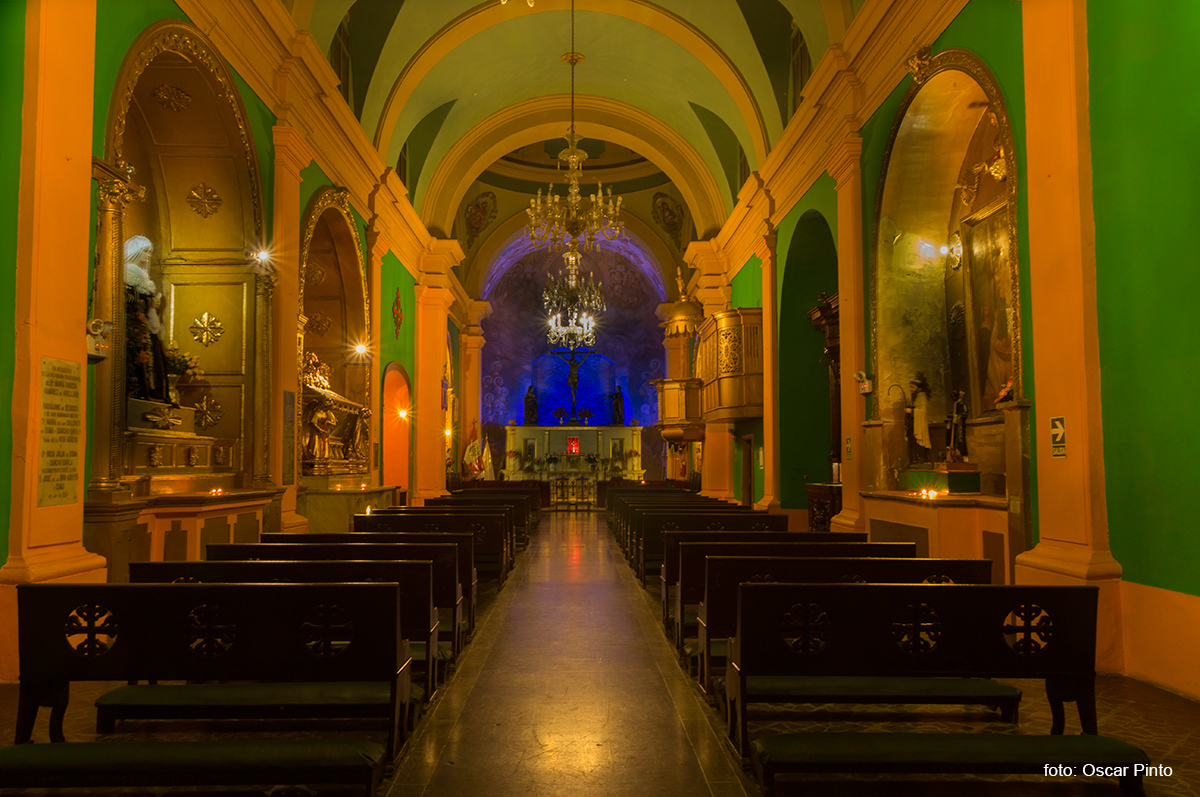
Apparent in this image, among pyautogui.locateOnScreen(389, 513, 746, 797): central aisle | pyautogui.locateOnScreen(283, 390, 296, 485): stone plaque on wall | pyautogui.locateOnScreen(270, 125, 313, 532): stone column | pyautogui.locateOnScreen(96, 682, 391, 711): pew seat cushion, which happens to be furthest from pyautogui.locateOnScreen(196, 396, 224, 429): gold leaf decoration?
pyautogui.locateOnScreen(96, 682, 391, 711): pew seat cushion

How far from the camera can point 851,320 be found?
849 cm

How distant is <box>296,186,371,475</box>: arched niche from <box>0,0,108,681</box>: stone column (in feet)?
17.6

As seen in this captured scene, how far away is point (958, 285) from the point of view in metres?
7.75

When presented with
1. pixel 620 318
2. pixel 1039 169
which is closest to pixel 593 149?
pixel 620 318

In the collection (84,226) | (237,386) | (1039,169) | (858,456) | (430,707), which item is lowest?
(430,707)

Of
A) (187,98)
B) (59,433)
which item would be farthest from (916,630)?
(187,98)

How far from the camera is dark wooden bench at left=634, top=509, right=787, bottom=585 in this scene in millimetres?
6863

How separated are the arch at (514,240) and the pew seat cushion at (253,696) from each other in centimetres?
1991

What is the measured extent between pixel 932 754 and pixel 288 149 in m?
8.36

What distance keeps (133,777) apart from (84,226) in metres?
3.72

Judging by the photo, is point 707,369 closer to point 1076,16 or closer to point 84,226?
point 1076,16

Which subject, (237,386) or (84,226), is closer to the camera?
(84,226)

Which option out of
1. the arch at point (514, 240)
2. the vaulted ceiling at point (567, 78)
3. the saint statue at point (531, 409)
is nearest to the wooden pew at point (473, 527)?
the vaulted ceiling at point (567, 78)

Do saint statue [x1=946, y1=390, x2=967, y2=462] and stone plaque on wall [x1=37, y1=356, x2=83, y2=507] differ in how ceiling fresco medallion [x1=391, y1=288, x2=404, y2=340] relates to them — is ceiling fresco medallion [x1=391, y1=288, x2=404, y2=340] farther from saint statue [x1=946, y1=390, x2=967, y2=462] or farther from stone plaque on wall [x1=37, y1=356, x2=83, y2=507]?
saint statue [x1=946, y1=390, x2=967, y2=462]
